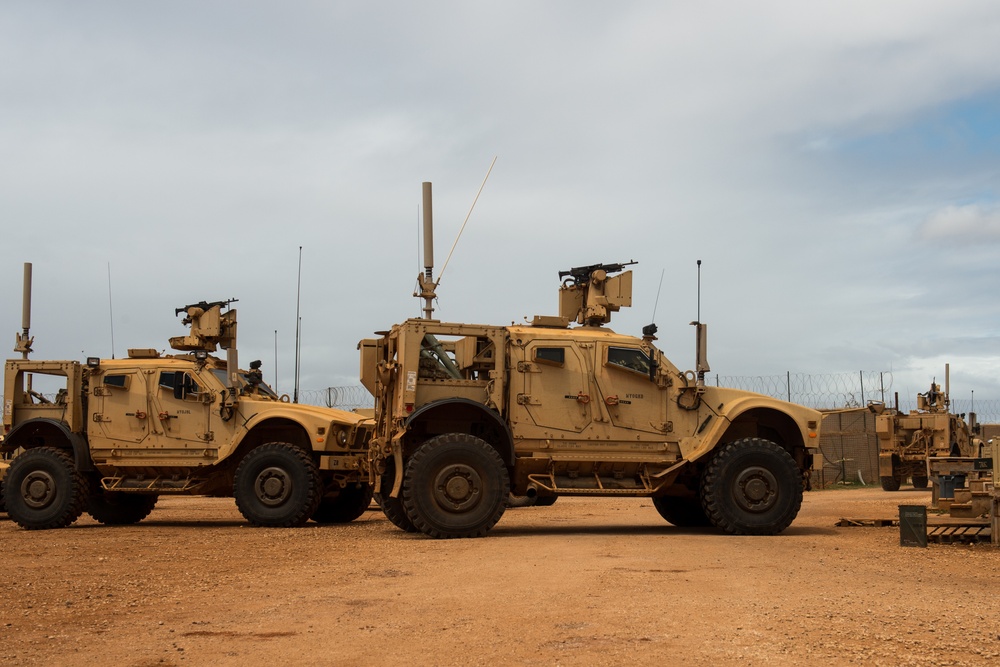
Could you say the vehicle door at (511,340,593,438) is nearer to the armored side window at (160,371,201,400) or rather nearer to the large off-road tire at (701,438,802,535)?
the large off-road tire at (701,438,802,535)

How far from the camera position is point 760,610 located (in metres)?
7.20

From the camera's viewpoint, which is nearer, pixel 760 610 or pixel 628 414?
pixel 760 610

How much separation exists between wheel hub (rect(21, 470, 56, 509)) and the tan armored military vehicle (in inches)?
763

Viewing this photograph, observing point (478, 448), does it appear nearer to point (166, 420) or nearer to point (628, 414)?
point (628, 414)

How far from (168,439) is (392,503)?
4.31 metres

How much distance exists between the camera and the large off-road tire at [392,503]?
13.6 m

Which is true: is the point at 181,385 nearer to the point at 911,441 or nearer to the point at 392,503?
the point at 392,503

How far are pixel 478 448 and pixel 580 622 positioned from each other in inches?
236

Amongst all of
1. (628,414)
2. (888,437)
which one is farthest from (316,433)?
(888,437)

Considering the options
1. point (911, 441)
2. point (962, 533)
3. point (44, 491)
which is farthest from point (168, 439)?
point (911, 441)

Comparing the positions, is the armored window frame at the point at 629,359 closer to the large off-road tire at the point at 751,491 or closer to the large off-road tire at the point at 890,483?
the large off-road tire at the point at 751,491

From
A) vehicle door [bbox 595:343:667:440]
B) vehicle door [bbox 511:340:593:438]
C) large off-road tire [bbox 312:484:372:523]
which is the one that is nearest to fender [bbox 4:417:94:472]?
large off-road tire [bbox 312:484:372:523]

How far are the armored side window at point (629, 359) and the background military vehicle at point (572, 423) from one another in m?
0.01

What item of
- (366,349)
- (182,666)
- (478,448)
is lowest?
(182,666)
